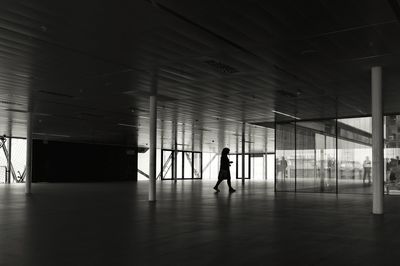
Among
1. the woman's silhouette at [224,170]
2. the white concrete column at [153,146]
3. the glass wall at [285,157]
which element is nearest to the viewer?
the white concrete column at [153,146]

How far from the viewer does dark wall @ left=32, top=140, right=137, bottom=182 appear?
37.1 m

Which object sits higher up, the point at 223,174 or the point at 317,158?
the point at 317,158

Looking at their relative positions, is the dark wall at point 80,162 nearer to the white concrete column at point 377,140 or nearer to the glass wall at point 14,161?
the glass wall at point 14,161

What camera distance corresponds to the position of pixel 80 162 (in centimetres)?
3978

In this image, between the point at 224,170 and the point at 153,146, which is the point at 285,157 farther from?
the point at 153,146

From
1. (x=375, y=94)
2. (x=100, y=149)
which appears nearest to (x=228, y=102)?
(x=375, y=94)

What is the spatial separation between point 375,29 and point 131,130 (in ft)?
73.5

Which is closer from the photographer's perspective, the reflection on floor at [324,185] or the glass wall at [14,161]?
the reflection on floor at [324,185]

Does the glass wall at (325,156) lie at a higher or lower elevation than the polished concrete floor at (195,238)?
higher

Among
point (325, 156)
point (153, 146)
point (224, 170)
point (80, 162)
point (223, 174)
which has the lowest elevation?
point (223, 174)

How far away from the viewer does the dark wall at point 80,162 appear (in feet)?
122

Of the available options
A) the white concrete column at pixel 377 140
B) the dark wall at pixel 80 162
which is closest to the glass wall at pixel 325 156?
the white concrete column at pixel 377 140

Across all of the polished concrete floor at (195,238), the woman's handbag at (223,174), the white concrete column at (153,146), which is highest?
the white concrete column at (153,146)

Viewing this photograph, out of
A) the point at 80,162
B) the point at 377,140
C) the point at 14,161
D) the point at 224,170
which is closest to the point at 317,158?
the point at 224,170
